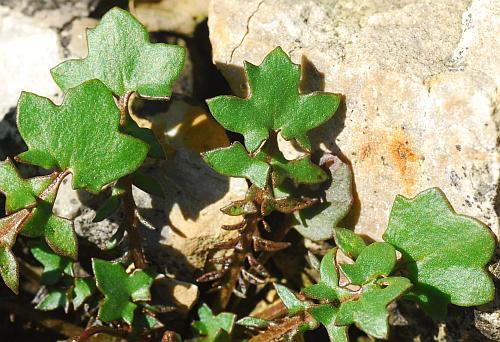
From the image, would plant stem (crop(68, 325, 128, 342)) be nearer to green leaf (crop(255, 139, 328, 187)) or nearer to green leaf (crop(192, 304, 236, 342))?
green leaf (crop(192, 304, 236, 342))

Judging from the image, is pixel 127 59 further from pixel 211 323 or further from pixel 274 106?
pixel 211 323

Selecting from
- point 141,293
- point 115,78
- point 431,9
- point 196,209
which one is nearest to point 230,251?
point 196,209

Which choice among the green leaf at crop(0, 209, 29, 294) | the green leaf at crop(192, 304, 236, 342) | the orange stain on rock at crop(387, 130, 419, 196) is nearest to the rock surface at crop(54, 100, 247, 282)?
the green leaf at crop(192, 304, 236, 342)

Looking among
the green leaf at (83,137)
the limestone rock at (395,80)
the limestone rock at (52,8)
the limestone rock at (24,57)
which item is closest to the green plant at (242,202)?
the green leaf at (83,137)

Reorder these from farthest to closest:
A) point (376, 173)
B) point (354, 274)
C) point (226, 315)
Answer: point (226, 315) < point (376, 173) < point (354, 274)

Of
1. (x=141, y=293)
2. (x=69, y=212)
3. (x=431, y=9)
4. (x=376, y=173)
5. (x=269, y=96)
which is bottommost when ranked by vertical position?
(x=141, y=293)

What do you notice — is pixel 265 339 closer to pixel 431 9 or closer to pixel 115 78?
pixel 115 78

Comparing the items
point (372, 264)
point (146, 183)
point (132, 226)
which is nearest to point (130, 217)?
point (132, 226)
